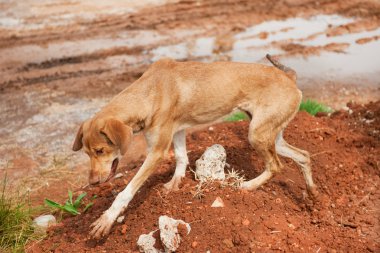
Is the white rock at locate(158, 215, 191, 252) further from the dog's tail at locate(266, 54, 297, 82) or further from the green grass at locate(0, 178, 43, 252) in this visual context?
the dog's tail at locate(266, 54, 297, 82)

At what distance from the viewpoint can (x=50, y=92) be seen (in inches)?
413

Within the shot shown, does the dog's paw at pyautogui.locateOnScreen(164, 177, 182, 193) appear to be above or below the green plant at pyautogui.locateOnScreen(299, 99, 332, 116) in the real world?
above

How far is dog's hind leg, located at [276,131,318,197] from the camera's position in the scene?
666cm

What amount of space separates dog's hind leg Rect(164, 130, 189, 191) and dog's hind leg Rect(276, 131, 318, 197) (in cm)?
112

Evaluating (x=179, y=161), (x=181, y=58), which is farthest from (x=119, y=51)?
(x=179, y=161)

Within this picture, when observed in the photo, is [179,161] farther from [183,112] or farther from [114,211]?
[114,211]

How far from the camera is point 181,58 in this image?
11.7 metres

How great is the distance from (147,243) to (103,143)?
112 centimetres

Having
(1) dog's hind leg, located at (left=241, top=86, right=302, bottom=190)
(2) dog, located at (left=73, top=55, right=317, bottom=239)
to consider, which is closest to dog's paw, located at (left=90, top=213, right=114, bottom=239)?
(2) dog, located at (left=73, top=55, right=317, bottom=239)

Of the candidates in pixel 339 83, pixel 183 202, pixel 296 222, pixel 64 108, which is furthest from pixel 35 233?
pixel 339 83

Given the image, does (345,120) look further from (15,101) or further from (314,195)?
(15,101)

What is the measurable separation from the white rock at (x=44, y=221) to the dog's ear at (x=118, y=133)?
1594 millimetres

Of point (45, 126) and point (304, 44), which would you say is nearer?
point (45, 126)

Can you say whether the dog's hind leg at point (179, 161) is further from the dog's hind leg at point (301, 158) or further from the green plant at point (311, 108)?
the green plant at point (311, 108)
